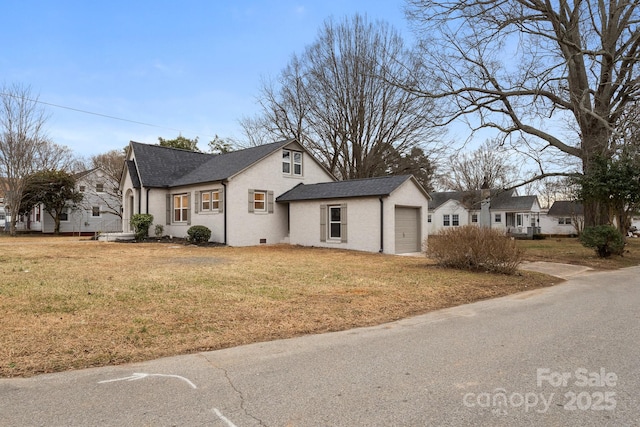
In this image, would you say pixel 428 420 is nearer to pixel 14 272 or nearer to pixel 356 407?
pixel 356 407

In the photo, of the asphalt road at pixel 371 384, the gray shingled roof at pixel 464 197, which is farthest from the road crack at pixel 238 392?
the gray shingled roof at pixel 464 197

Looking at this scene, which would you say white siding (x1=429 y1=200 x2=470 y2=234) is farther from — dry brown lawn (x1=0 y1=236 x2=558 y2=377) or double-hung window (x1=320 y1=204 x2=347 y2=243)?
dry brown lawn (x1=0 y1=236 x2=558 y2=377)

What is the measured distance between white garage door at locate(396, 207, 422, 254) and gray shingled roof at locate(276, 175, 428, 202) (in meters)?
1.27

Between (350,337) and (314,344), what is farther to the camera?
(350,337)

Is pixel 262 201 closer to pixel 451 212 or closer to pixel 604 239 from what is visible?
pixel 604 239

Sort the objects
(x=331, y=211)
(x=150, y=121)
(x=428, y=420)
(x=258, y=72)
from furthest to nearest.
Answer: (x=258, y=72)
(x=150, y=121)
(x=331, y=211)
(x=428, y=420)

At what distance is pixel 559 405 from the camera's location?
3.42 metres

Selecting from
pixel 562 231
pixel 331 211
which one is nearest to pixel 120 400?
pixel 331 211

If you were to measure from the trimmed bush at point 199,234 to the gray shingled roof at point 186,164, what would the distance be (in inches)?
98.5

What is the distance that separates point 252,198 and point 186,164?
7.61m

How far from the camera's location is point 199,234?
2062 centimetres

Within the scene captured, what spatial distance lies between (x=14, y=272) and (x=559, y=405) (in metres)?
11.5

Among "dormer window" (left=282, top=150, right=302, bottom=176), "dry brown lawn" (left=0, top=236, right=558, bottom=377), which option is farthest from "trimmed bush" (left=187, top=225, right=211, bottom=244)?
"dry brown lawn" (left=0, top=236, right=558, bottom=377)

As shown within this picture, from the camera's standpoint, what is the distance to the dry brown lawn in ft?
16.3
